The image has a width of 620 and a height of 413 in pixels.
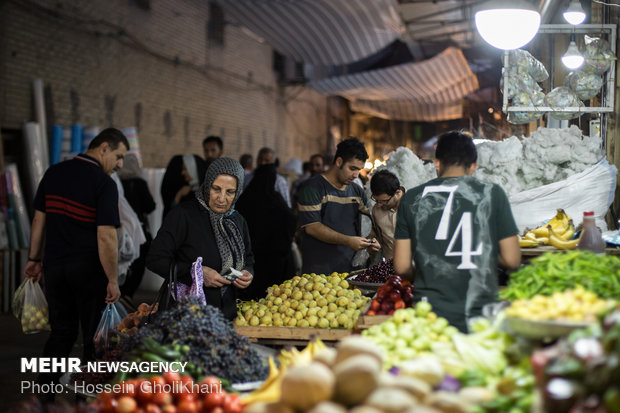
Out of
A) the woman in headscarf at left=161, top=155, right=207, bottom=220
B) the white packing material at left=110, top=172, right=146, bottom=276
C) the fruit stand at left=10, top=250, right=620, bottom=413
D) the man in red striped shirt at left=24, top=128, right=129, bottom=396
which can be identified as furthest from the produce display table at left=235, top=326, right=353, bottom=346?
the woman in headscarf at left=161, top=155, right=207, bottom=220

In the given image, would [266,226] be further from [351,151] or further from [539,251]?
[539,251]

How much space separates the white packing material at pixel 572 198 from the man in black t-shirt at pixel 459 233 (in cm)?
147

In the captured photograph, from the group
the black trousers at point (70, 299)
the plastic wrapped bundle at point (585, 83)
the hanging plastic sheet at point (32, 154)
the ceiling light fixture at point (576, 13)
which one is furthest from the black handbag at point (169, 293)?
the hanging plastic sheet at point (32, 154)

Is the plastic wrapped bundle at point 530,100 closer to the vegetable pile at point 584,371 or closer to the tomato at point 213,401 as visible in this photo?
the vegetable pile at point 584,371

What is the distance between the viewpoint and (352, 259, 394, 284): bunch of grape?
4.92 meters

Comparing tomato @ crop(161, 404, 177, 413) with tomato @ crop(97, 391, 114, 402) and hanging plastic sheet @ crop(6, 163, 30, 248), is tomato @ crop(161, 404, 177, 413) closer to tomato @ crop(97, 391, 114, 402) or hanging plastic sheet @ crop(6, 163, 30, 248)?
tomato @ crop(97, 391, 114, 402)

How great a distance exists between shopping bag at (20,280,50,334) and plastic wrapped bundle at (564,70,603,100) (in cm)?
439

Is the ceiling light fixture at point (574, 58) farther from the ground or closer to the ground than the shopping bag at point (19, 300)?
farther from the ground

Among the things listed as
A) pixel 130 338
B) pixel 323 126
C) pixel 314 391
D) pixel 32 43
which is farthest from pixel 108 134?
pixel 323 126

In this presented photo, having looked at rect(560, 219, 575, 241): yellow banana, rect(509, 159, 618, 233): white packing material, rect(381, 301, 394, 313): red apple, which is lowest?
rect(381, 301, 394, 313): red apple

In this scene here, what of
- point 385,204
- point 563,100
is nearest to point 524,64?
point 563,100

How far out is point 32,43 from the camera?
31.3 feet

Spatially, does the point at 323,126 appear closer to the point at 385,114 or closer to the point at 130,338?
the point at 385,114

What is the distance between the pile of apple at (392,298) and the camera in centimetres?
370
